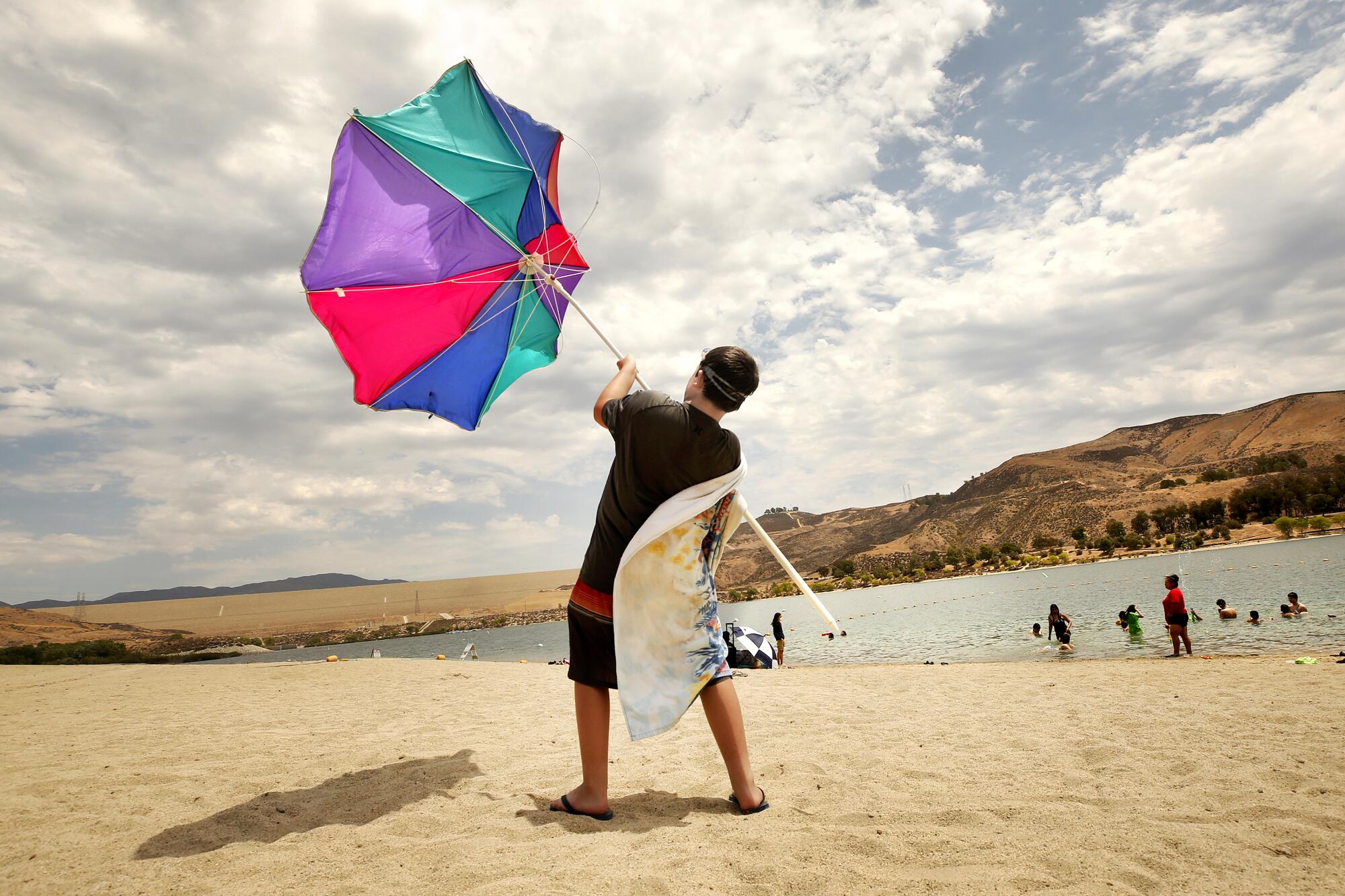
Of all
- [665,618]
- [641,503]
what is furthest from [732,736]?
[641,503]

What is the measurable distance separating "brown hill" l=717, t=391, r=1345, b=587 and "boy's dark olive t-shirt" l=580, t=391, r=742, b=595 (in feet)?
243

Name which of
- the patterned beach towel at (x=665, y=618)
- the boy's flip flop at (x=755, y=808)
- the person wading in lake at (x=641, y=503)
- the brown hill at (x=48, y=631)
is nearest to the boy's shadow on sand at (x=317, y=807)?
the person wading in lake at (x=641, y=503)

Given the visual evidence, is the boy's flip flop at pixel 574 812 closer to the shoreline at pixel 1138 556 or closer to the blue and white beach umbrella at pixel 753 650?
the blue and white beach umbrella at pixel 753 650

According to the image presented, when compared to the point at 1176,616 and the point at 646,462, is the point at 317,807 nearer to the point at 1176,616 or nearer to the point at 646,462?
the point at 646,462

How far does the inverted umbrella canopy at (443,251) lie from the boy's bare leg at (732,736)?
9.90 feet

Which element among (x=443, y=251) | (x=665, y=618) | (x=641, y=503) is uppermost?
(x=443, y=251)

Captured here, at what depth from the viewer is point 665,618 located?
11.1 feet

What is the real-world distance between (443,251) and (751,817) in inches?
167

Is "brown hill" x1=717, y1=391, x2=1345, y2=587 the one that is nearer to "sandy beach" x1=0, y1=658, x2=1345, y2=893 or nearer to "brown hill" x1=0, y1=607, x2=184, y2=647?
"sandy beach" x1=0, y1=658, x2=1345, y2=893

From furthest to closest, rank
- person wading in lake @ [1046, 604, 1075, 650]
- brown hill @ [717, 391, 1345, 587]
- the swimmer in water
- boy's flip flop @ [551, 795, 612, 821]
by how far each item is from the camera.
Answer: brown hill @ [717, 391, 1345, 587] < the swimmer in water < person wading in lake @ [1046, 604, 1075, 650] < boy's flip flop @ [551, 795, 612, 821]

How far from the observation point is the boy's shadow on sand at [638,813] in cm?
332

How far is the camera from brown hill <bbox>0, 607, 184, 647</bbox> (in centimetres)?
3816

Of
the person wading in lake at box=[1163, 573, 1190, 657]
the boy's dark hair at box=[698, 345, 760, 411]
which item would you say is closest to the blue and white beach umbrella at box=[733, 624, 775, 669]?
the person wading in lake at box=[1163, 573, 1190, 657]

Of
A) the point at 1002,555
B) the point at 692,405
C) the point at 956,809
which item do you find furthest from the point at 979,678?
the point at 1002,555
